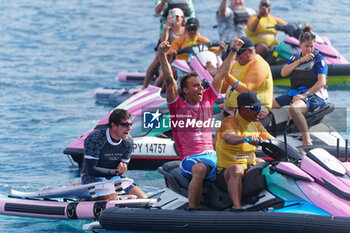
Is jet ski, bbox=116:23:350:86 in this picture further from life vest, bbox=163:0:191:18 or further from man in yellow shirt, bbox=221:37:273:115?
man in yellow shirt, bbox=221:37:273:115

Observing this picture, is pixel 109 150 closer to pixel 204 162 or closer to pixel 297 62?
pixel 204 162

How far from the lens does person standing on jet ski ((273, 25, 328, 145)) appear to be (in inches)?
389

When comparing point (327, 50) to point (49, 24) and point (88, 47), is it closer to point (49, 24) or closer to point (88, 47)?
point (88, 47)

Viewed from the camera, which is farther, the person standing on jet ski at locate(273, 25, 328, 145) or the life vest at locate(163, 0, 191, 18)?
the life vest at locate(163, 0, 191, 18)

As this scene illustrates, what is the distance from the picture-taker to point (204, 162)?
7098 millimetres

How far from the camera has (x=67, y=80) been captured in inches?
733

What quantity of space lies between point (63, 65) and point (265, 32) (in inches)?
285

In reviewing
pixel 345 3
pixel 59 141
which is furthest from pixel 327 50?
pixel 345 3

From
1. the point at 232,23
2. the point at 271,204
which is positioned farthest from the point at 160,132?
the point at 232,23

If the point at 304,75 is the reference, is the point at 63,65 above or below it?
below

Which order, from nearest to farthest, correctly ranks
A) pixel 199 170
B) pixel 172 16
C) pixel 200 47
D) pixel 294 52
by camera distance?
1. pixel 199 170
2. pixel 200 47
3. pixel 172 16
4. pixel 294 52

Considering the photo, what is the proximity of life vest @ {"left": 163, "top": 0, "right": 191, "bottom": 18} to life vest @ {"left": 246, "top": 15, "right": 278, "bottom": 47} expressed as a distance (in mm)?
1651

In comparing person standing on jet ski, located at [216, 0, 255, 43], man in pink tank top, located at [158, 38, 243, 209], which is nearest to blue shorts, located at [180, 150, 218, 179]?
man in pink tank top, located at [158, 38, 243, 209]

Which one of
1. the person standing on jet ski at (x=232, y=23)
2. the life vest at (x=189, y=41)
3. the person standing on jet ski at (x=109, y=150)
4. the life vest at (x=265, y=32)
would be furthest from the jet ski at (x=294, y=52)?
the person standing on jet ski at (x=109, y=150)
